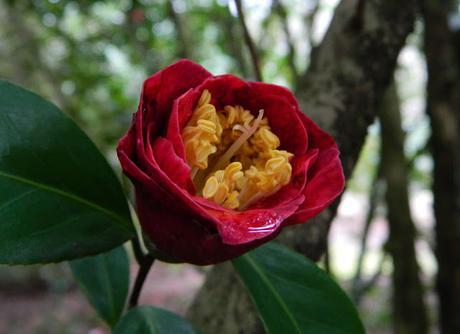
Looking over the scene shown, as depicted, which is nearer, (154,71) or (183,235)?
(183,235)

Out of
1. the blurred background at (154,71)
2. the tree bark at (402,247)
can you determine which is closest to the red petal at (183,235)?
the blurred background at (154,71)

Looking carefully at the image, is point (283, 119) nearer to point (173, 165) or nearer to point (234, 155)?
point (234, 155)

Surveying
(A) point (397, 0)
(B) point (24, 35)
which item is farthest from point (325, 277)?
(B) point (24, 35)

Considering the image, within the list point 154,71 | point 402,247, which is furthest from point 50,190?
point 154,71

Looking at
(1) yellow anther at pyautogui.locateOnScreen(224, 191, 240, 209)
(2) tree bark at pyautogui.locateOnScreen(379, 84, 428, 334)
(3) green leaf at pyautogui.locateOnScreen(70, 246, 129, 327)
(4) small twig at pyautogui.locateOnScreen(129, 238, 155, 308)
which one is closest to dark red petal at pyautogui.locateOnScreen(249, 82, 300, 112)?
(1) yellow anther at pyautogui.locateOnScreen(224, 191, 240, 209)

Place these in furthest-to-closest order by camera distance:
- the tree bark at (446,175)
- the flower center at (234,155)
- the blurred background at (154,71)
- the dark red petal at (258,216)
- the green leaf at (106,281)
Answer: the blurred background at (154,71) → the tree bark at (446,175) → the green leaf at (106,281) → the flower center at (234,155) → the dark red petal at (258,216)

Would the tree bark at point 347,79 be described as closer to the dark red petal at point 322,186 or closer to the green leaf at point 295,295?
the green leaf at point 295,295
